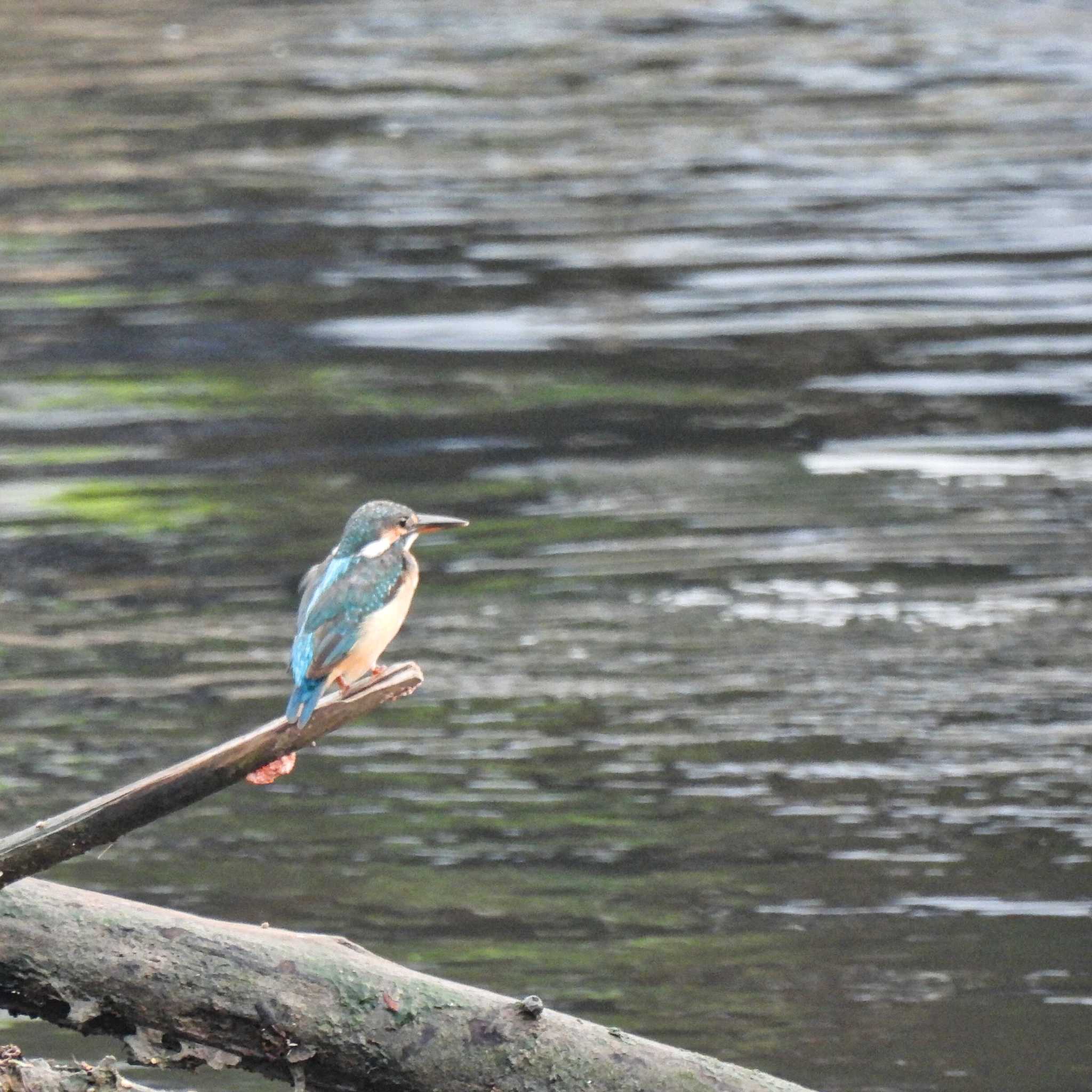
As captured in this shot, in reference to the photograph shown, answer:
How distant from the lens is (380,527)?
4395 millimetres

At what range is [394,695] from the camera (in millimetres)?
4102

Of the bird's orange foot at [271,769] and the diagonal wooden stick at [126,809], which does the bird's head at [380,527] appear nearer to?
the bird's orange foot at [271,769]

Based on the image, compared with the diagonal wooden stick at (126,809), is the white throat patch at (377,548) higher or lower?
higher

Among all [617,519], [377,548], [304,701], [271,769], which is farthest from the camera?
[617,519]

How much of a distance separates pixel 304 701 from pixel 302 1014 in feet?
1.80

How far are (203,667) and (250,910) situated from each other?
192 cm

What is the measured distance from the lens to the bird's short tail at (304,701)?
12.7 ft

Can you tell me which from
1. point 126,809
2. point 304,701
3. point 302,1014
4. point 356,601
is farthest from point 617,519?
point 126,809

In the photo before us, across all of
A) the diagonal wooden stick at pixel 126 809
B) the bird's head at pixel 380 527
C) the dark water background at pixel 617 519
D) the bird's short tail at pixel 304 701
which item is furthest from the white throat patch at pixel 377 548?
the dark water background at pixel 617 519

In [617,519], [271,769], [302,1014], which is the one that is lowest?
[617,519]

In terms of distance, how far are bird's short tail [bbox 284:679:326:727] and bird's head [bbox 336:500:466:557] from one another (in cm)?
39

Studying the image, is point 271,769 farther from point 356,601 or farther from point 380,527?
point 380,527

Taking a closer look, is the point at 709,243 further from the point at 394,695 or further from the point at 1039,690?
the point at 394,695

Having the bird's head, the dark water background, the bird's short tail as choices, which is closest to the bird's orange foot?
the bird's short tail
